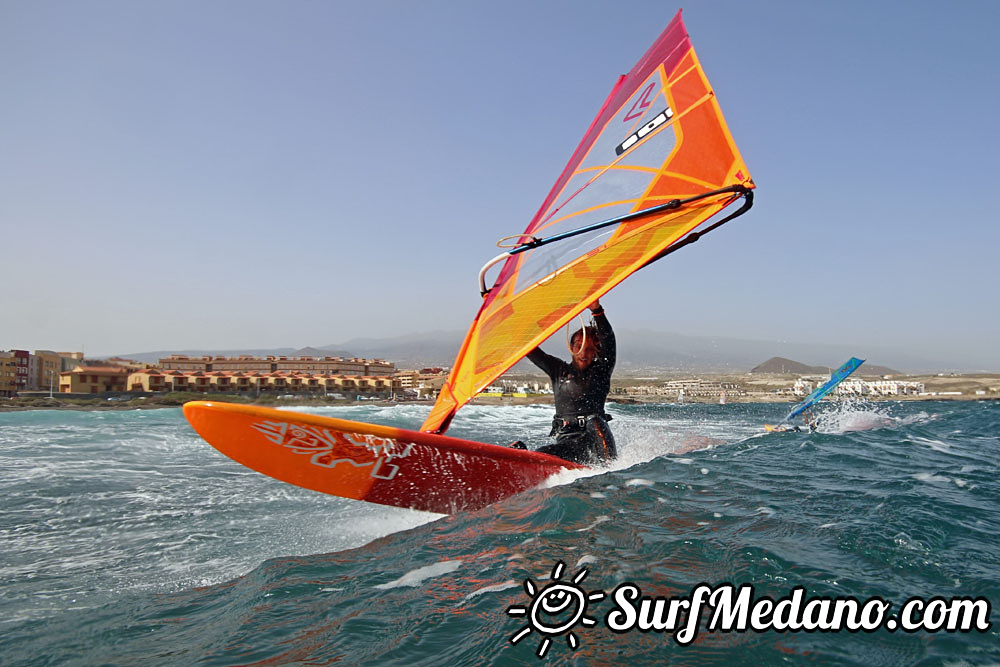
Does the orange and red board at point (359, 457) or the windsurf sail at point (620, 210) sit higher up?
the windsurf sail at point (620, 210)

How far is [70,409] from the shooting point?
82.2ft

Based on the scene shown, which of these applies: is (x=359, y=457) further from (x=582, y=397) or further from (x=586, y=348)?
(x=586, y=348)

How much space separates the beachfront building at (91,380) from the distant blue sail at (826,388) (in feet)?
104

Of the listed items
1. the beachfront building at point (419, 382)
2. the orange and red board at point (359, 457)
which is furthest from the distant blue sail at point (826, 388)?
the beachfront building at point (419, 382)

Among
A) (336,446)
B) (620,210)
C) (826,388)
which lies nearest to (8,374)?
(336,446)

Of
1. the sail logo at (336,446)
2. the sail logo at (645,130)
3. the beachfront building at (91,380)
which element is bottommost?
the beachfront building at (91,380)

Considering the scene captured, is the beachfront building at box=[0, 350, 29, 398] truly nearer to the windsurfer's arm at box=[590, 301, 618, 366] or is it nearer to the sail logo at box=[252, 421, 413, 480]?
the sail logo at box=[252, 421, 413, 480]

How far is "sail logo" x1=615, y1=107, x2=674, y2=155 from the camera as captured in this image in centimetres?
477

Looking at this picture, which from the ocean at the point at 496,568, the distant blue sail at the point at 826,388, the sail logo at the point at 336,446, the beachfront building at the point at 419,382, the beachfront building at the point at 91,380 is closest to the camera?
the ocean at the point at 496,568

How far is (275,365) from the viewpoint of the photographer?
46500 mm

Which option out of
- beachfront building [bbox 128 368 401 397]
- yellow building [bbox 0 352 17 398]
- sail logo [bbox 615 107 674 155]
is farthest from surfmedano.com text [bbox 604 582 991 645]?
yellow building [bbox 0 352 17 398]

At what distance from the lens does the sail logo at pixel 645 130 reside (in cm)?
477

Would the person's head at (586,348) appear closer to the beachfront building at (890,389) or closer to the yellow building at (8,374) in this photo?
the yellow building at (8,374)

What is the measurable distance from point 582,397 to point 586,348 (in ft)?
1.67
